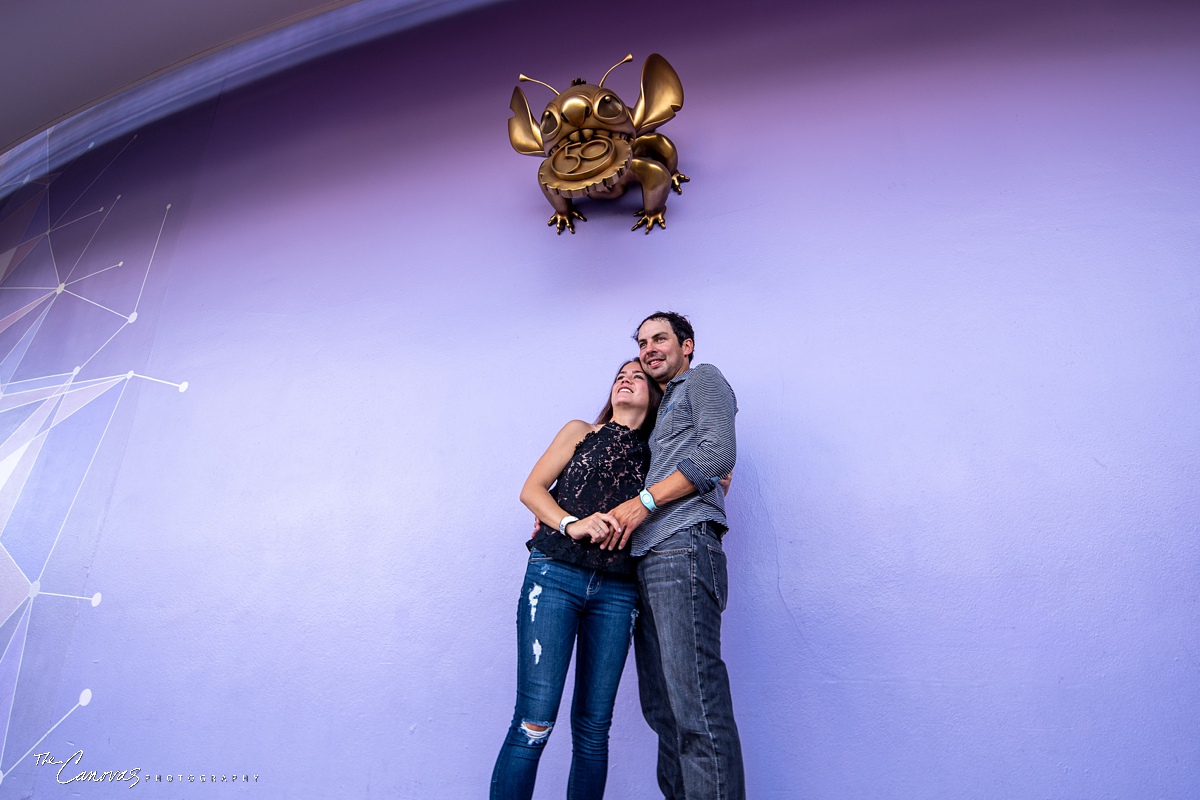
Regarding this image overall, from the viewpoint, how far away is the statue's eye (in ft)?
6.17

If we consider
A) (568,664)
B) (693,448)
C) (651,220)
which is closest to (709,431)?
(693,448)

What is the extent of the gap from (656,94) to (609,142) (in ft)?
0.61

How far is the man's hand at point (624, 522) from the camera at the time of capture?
122 cm

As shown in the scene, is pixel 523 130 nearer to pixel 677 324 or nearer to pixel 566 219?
pixel 566 219

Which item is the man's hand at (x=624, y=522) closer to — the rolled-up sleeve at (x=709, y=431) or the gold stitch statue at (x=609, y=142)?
the rolled-up sleeve at (x=709, y=431)

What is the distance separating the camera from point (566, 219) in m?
2.09

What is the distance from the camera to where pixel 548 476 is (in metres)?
1.37

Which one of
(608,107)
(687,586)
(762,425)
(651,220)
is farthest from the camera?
(651,220)

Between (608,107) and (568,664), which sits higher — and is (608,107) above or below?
above

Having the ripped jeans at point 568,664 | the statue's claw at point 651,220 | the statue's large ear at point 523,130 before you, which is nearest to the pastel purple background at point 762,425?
the statue's claw at point 651,220

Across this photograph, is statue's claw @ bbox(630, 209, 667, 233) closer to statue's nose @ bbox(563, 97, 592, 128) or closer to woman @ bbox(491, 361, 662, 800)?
statue's nose @ bbox(563, 97, 592, 128)

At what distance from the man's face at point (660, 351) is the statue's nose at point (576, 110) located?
736 millimetres

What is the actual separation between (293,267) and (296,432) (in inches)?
26.1

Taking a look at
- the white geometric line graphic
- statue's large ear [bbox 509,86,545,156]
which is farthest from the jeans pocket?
the white geometric line graphic
